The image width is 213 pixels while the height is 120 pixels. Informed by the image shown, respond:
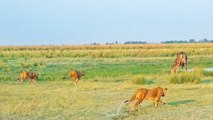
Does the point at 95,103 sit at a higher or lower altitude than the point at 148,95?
lower

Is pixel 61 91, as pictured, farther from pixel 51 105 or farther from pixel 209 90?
pixel 209 90

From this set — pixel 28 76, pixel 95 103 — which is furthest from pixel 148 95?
pixel 28 76

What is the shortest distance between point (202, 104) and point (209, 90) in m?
4.13

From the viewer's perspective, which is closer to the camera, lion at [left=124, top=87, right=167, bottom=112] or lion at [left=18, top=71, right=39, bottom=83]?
lion at [left=124, top=87, right=167, bottom=112]

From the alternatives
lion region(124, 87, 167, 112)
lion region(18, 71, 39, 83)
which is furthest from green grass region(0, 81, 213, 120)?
lion region(18, 71, 39, 83)

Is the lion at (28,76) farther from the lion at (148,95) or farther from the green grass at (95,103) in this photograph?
the lion at (148,95)

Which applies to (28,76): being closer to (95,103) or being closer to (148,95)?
(95,103)

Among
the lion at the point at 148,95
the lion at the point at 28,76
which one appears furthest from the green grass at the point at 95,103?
the lion at the point at 28,76

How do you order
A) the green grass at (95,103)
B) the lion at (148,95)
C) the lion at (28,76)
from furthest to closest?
the lion at (28,76) → the lion at (148,95) → the green grass at (95,103)

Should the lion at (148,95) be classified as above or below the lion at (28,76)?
above

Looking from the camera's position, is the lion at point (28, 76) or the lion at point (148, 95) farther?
the lion at point (28, 76)

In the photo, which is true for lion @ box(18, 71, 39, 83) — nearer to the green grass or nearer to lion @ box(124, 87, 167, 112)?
the green grass

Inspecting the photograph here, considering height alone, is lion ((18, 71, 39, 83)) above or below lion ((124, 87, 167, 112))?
below

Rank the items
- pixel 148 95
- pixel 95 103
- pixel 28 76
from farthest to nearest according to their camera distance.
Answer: pixel 28 76
pixel 95 103
pixel 148 95
